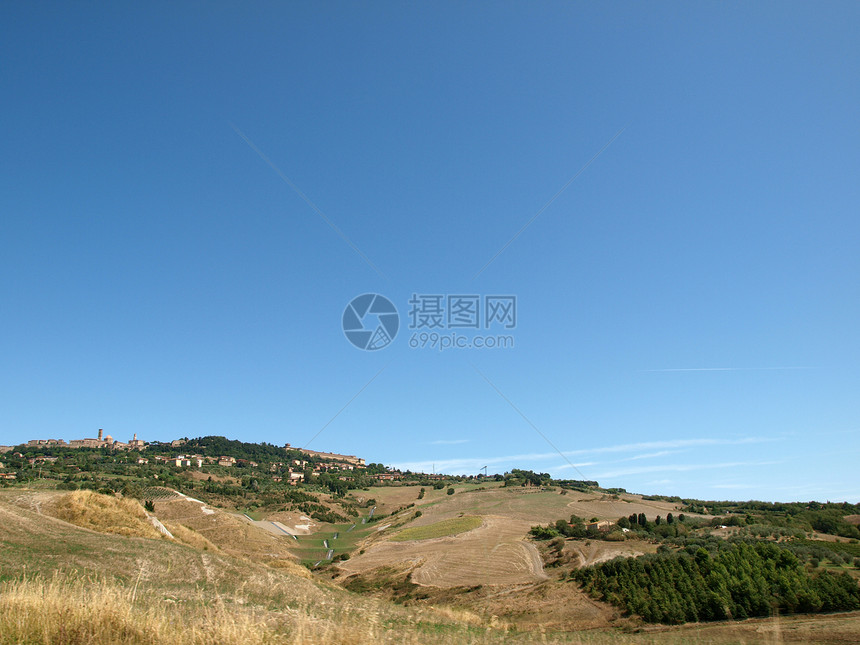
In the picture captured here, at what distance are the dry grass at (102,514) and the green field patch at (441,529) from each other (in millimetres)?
49905

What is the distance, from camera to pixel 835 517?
68938mm

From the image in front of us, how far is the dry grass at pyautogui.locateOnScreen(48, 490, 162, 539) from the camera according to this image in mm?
28562

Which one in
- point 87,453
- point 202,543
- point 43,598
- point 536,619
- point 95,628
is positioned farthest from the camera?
point 87,453

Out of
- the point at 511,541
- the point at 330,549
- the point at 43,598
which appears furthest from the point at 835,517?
the point at 43,598

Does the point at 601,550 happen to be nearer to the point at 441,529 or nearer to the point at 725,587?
the point at 725,587

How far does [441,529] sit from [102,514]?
5951 centimetres

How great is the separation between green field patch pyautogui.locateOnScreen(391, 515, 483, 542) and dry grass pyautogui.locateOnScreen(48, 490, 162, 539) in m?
49.9

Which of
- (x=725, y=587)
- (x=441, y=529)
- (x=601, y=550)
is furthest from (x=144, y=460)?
(x=725, y=587)

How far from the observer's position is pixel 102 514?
100 ft

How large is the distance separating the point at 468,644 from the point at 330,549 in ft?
266

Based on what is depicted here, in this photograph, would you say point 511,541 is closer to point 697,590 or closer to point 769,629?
point 697,590

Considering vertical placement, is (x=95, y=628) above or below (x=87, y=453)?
below

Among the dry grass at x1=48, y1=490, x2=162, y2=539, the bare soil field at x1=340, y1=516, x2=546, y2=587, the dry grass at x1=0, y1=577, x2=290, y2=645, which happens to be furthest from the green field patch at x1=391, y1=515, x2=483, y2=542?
the dry grass at x1=0, y1=577, x2=290, y2=645

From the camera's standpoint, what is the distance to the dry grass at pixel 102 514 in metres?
28.6
